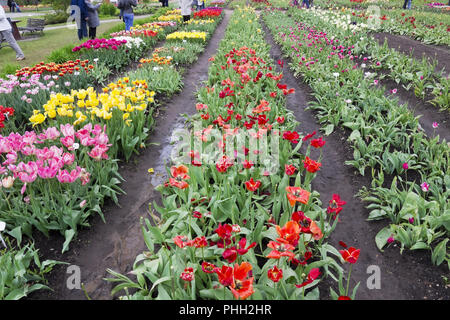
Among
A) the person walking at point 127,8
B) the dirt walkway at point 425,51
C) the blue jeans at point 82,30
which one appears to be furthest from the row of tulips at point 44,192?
the person walking at point 127,8

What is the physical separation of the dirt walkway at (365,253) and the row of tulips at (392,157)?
9 cm

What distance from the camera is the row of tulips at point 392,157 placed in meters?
2.40

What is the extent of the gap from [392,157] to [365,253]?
1.37 metres

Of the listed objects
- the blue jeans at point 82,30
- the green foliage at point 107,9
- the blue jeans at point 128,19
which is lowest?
the blue jeans at point 82,30

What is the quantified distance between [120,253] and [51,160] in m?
0.98

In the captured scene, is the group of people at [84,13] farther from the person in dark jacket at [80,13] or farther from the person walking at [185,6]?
the person walking at [185,6]

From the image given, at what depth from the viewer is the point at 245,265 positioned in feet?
4.52

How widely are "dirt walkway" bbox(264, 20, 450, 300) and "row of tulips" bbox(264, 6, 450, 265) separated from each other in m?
0.09

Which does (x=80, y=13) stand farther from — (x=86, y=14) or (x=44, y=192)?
(x=44, y=192)

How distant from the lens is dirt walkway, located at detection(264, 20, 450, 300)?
2074mm

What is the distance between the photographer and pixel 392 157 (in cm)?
326

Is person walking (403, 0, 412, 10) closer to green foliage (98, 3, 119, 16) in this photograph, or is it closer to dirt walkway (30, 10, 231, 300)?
green foliage (98, 3, 119, 16)

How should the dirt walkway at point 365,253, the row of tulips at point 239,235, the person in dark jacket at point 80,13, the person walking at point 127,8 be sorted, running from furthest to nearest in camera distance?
the person walking at point 127,8 → the person in dark jacket at point 80,13 → the dirt walkway at point 365,253 → the row of tulips at point 239,235
